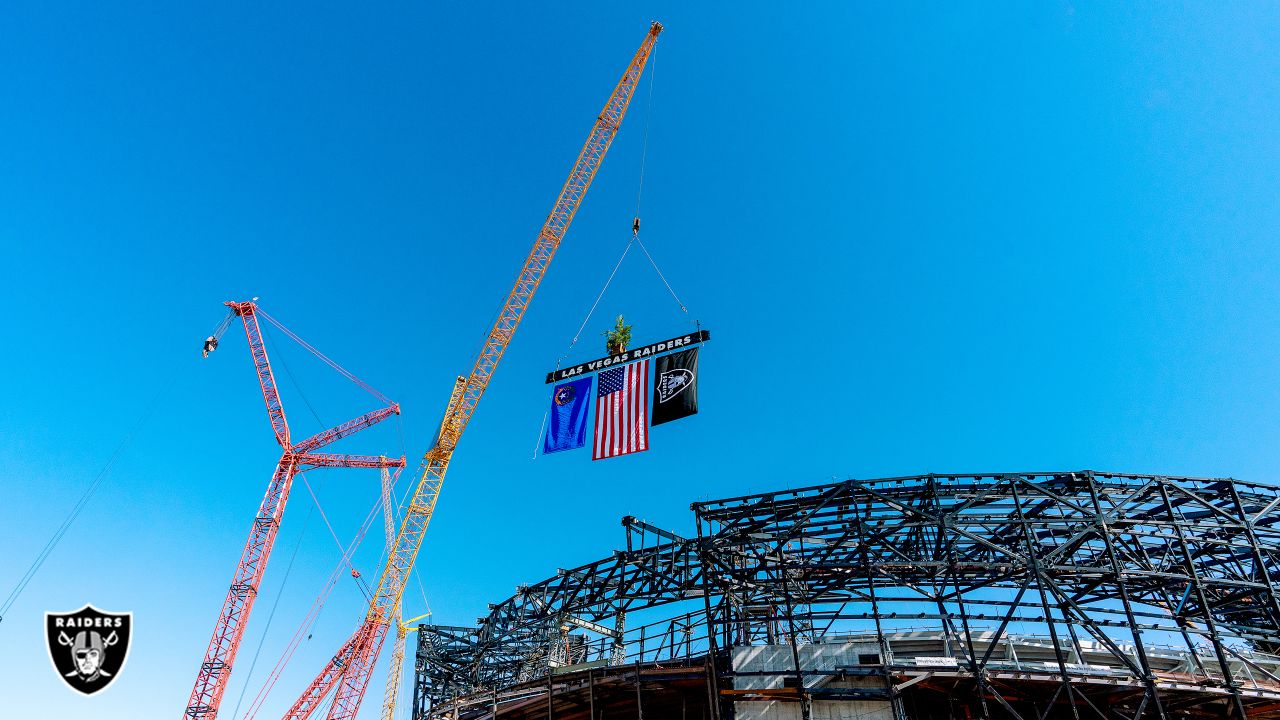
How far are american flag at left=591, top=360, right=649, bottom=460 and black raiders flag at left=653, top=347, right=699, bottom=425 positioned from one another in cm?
68

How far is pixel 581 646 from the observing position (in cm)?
3791

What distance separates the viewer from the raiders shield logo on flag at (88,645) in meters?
16.3

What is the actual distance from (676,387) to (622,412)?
85.6 inches

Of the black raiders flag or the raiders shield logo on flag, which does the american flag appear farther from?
the raiders shield logo on flag

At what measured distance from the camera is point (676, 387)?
23.3 meters

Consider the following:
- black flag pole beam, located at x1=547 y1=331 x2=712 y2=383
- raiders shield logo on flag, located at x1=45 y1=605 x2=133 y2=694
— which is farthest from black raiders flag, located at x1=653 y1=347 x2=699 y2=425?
raiders shield logo on flag, located at x1=45 y1=605 x2=133 y2=694

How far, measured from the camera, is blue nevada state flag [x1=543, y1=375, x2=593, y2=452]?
82.6 ft

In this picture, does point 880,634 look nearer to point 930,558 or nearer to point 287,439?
point 930,558

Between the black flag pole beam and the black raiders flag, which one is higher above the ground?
the black flag pole beam

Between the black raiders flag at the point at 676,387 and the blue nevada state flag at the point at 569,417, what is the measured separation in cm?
294

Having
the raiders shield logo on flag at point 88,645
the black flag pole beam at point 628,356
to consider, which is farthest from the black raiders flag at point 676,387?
the raiders shield logo on flag at point 88,645

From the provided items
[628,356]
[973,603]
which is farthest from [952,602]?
[628,356]

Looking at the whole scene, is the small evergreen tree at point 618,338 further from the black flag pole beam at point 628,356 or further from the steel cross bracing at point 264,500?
the steel cross bracing at point 264,500

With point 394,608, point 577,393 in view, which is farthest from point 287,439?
point 577,393
